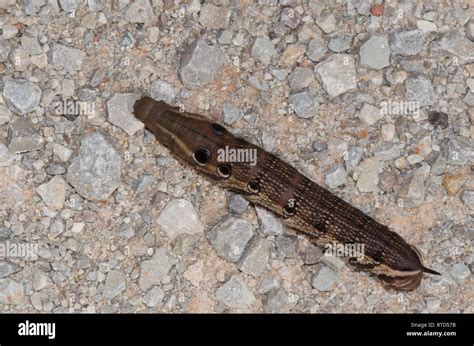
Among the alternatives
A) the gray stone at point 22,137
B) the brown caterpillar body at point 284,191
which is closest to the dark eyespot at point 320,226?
the brown caterpillar body at point 284,191

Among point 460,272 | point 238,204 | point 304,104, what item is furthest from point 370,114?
point 460,272

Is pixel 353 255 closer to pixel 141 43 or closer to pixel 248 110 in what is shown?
pixel 248 110

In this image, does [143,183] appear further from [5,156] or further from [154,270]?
[5,156]

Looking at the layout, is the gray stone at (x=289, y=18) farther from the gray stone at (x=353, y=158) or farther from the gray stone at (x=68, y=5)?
the gray stone at (x=68, y=5)

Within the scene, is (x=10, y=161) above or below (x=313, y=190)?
above
